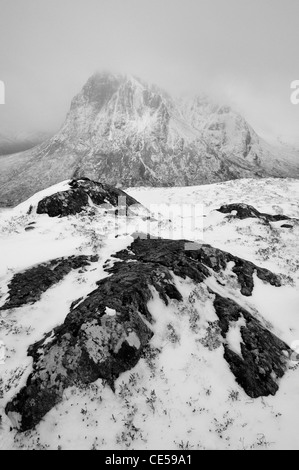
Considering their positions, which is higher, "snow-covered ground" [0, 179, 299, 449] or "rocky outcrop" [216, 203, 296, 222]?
"snow-covered ground" [0, 179, 299, 449]

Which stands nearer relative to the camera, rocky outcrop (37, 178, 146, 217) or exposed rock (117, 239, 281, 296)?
exposed rock (117, 239, 281, 296)

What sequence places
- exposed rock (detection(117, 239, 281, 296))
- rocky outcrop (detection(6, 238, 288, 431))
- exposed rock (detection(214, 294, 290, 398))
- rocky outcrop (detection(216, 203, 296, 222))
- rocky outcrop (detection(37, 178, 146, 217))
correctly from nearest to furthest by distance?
rocky outcrop (detection(6, 238, 288, 431)) → exposed rock (detection(214, 294, 290, 398)) → exposed rock (detection(117, 239, 281, 296)) → rocky outcrop (detection(37, 178, 146, 217)) → rocky outcrop (detection(216, 203, 296, 222))

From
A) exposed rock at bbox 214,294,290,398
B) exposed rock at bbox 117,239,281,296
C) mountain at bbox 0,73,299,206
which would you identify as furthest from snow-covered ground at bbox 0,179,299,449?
mountain at bbox 0,73,299,206

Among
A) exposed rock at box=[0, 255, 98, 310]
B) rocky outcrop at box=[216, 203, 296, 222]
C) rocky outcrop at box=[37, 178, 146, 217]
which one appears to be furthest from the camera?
rocky outcrop at box=[216, 203, 296, 222]

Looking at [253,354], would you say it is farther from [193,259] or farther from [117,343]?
[193,259]

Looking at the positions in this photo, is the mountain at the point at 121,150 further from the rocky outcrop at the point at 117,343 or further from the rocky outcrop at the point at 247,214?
the rocky outcrop at the point at 117,343

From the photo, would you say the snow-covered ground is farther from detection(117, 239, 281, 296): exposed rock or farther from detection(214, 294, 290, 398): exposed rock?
detection(117, 239, 281, 296): exposed rock

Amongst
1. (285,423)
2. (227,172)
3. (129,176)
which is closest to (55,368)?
(285,423)

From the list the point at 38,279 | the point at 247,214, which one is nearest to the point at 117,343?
the point at 38,279
